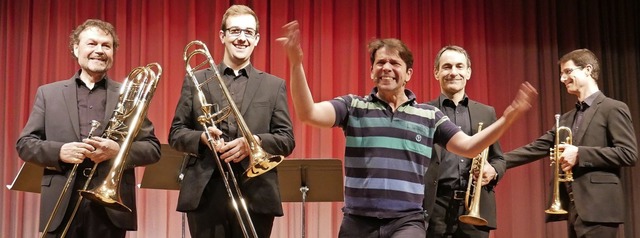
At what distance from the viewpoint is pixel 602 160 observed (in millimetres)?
4809

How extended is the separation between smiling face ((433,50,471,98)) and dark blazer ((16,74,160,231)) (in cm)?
176

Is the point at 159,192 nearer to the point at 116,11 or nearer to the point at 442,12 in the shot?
the point at 116,11

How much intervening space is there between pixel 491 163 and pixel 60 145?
2419mm

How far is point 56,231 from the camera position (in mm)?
3605

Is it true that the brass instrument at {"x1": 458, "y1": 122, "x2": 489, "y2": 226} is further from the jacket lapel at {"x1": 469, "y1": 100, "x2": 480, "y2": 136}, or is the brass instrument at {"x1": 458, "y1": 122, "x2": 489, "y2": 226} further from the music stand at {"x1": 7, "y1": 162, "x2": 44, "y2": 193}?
the music stand at {"x1": 7, "y1": 162, "x2": 44, "y2": 193}

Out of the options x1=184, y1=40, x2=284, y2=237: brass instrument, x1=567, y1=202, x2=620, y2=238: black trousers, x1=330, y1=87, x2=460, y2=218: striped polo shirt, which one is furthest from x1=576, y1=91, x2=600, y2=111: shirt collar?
x1=184, y1=40, x2=284, y2=237: brass instrument

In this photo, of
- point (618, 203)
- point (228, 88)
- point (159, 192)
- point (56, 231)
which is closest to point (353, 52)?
point (159, 192)

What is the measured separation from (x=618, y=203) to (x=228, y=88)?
2.71 metres

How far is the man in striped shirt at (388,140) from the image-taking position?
3305 millimetres

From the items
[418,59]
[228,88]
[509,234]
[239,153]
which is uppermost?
[418,59]

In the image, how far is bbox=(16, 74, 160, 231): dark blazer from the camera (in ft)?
11.9

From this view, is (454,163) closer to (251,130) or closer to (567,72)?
Answer: (251,130)

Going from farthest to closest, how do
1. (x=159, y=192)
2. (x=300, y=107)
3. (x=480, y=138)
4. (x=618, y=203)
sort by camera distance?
(x=159, y=192) < (x=618, y=203) < (x=480, y=138) < (x=300, y=107)

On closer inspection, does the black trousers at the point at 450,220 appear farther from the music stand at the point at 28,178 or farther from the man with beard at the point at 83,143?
the music stand at the point at 28,178
